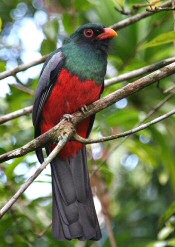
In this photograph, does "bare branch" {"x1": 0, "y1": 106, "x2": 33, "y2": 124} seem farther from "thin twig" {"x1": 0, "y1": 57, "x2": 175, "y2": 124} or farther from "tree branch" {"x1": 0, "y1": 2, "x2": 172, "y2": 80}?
"tree branch" {"x1": 0, "y1": 2, "x2": 172, "y2": 80}

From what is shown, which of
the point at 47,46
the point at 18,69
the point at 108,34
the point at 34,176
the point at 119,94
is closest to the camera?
the point at 34,176

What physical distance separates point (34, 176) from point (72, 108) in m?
1.26

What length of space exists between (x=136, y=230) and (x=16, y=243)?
1.86 meters

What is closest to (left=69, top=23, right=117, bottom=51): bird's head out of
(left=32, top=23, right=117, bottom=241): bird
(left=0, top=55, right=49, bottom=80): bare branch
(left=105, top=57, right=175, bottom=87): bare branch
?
(left=32, top=23, right=117, bottom=241): bird

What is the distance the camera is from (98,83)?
15.8ft

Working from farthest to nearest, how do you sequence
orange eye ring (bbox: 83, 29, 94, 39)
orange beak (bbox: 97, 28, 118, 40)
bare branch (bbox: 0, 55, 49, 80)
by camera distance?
1. orange eye ring (bbox: 83, 29, 94, 39)
2. orange beak (bbox: 97, 28, 118, 40)
3. bare branch (bbox: 0, 55, 49, 80)

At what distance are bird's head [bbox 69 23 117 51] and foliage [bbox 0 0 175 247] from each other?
27cm

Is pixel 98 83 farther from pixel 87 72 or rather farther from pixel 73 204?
pixel 73 204

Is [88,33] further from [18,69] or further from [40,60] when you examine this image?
[18,69]

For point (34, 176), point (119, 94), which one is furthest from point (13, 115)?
point (34, 176)

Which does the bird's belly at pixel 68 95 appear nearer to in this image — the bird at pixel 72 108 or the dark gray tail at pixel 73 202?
the bird at pixel 72 108

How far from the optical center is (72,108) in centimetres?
471

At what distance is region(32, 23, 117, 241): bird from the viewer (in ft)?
15.1

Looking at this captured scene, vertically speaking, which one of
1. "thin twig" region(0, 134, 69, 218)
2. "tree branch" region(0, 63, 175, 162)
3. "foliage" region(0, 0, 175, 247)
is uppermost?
"thin twig" region(0, 134, 69, 218)
